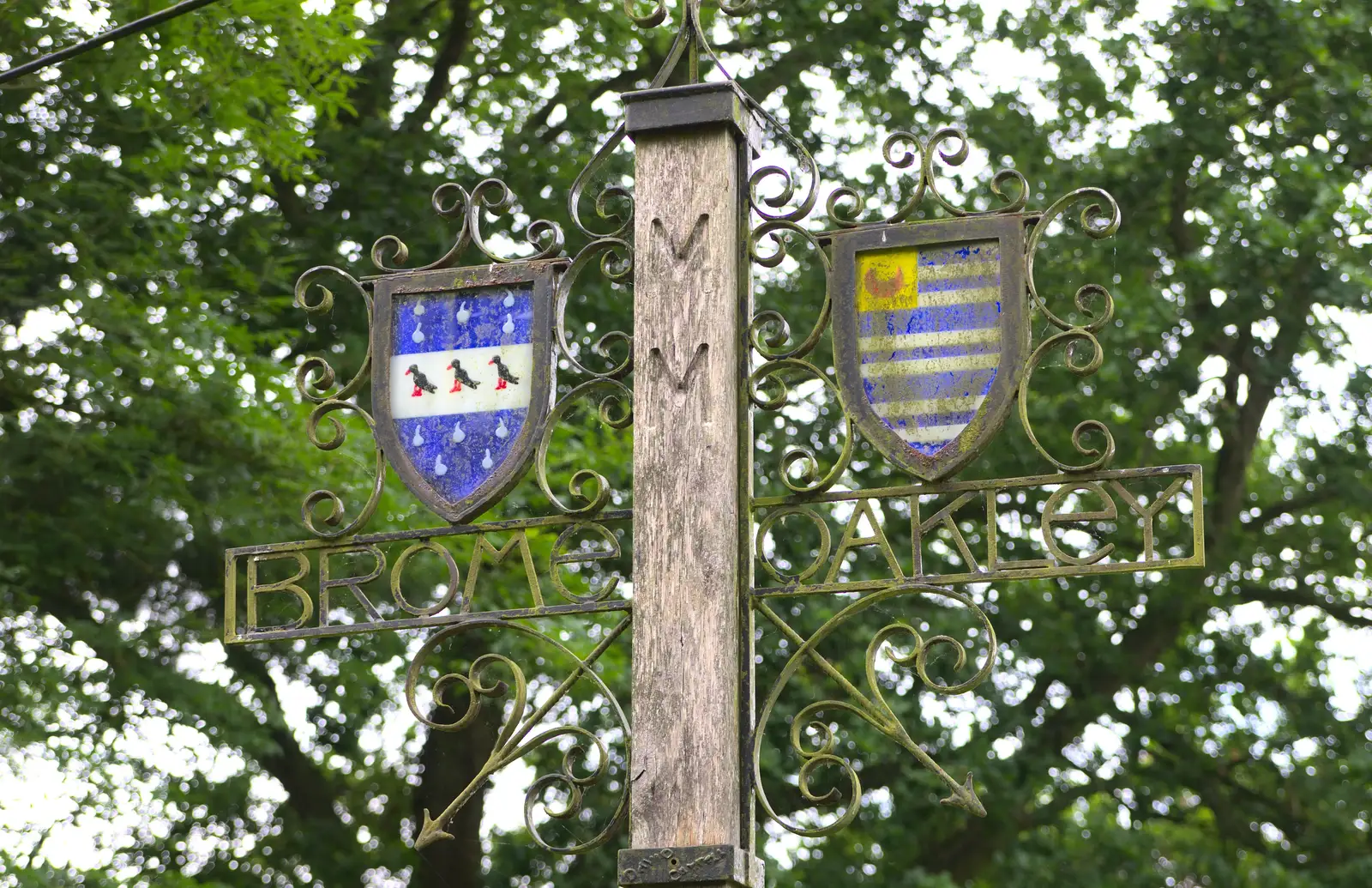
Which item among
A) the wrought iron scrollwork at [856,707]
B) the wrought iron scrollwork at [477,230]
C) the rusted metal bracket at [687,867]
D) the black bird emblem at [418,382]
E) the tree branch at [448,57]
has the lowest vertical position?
the rusted metal bracket at [687,867]

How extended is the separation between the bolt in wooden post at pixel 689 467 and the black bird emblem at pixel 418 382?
0.50 metres

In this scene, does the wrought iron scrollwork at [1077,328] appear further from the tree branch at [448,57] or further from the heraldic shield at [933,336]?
the tree branch at [448,57]

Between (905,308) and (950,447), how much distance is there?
0.31 m

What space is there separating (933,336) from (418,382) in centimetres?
115

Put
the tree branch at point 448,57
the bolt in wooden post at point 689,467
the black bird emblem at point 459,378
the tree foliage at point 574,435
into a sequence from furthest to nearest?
the tree branch at point 448,57 < the tree foliage at point 574,435 < the black bird emblem at point 459,378 < the bolt in wooden post at point 689,467

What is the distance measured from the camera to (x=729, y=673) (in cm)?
398

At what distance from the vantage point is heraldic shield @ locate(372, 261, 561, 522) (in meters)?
4.34

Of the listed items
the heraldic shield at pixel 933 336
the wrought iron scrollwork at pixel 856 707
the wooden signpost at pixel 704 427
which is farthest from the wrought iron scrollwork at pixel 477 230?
the wrought iron scrollwork at pixel 856 707

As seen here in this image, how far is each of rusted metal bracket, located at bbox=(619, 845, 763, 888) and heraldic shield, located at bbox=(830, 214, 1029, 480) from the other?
862 mm

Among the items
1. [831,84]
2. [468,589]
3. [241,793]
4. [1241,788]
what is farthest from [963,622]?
[468,589]

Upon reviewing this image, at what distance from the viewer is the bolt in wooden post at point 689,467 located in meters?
3.92

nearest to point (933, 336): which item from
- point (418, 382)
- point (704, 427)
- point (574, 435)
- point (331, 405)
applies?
point (704, 427)

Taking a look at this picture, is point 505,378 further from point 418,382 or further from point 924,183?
point 924,183

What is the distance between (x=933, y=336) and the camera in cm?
411
